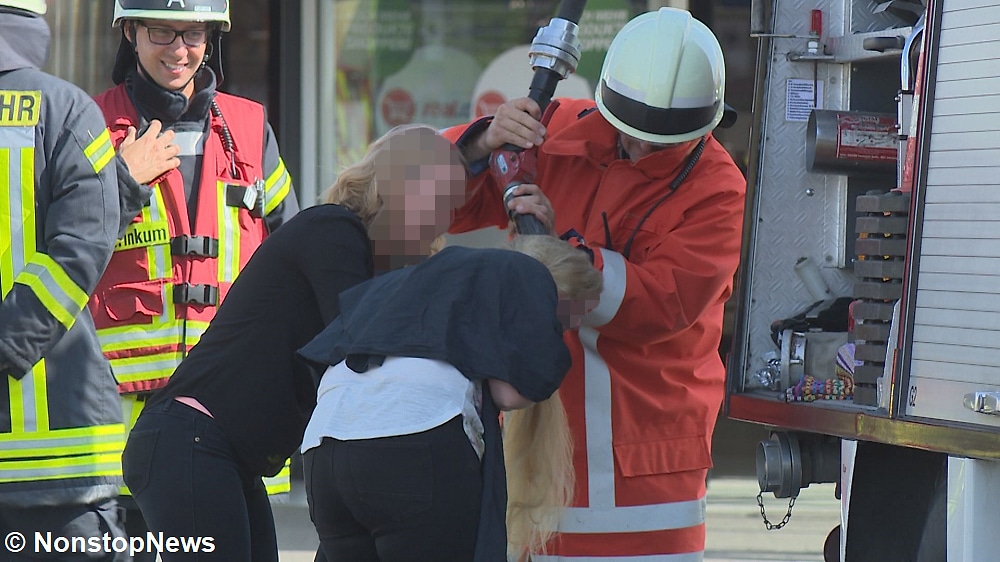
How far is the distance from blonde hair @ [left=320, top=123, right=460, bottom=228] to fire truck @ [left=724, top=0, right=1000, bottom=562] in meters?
0.99

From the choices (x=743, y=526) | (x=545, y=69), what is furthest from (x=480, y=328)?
(x=743, y=526)

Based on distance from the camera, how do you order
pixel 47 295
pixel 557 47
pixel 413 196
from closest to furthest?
pixel 413 196 → pixel 557 47 → pixel 47 295

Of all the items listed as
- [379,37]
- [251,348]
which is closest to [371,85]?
[379,37]

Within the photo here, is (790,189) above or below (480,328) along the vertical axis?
above

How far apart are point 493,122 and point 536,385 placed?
95 centimetres

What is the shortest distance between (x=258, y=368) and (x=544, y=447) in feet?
2.08

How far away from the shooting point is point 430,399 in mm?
2408

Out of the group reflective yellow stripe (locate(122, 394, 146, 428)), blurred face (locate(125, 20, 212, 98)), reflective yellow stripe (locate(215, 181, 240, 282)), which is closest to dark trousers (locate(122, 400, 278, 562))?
reflective yellow stripe (locate(122, 394, 146, 428))

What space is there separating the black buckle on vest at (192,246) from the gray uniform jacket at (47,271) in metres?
0.34

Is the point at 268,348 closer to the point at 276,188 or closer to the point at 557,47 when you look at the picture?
the point at 557,47

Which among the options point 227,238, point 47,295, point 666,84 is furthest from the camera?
point 227,238

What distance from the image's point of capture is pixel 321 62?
21.6 feet

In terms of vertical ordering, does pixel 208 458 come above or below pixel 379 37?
below

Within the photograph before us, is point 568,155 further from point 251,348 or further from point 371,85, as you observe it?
point 371,85
